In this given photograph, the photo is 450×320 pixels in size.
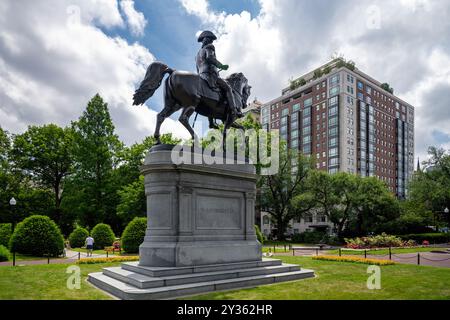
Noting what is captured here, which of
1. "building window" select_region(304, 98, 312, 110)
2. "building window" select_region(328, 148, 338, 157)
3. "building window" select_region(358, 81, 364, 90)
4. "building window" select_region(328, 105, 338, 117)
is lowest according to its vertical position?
"building window" select_region(328, 148, 338, 157)

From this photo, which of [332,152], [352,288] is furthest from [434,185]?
[352,288]

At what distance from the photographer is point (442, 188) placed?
163 ft

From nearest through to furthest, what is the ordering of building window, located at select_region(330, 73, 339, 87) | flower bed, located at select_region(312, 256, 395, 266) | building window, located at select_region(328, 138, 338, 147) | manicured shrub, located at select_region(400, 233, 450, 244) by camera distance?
flower bed, located at select_region(312, 256, 395, 266) < manicured shrub, located at select_region(400, 233, 450, 244) < building window, located at select_region(328, 138, 338, 147) < building window, located at select_region(330, 73, 339, 87)

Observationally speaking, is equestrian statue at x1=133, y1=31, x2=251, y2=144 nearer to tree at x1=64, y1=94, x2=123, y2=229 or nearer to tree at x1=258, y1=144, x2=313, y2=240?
tree at x1=64, y1=94, x2=123, y2=229

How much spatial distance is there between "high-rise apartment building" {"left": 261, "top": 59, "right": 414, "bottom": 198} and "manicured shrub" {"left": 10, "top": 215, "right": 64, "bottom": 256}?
71.7m

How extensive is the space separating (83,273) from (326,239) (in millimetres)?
39544

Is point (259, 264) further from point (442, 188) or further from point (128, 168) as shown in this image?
point (442, 188)

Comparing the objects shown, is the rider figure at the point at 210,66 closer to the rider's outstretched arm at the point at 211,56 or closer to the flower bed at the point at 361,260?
the rider's outstretched arm at the point at 211,56

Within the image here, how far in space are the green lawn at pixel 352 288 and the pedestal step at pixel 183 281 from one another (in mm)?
381

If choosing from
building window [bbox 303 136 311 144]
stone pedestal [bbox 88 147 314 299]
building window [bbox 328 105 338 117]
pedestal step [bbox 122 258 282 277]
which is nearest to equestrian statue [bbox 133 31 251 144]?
stone pedestal [bbox 88 147 314 299]

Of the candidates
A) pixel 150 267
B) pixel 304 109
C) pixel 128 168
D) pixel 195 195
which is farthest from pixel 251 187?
pixel 304 109

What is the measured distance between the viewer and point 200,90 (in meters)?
12.6

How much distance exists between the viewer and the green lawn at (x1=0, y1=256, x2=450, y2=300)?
9.45 metres

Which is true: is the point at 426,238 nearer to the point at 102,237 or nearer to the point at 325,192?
the point at 325,192
